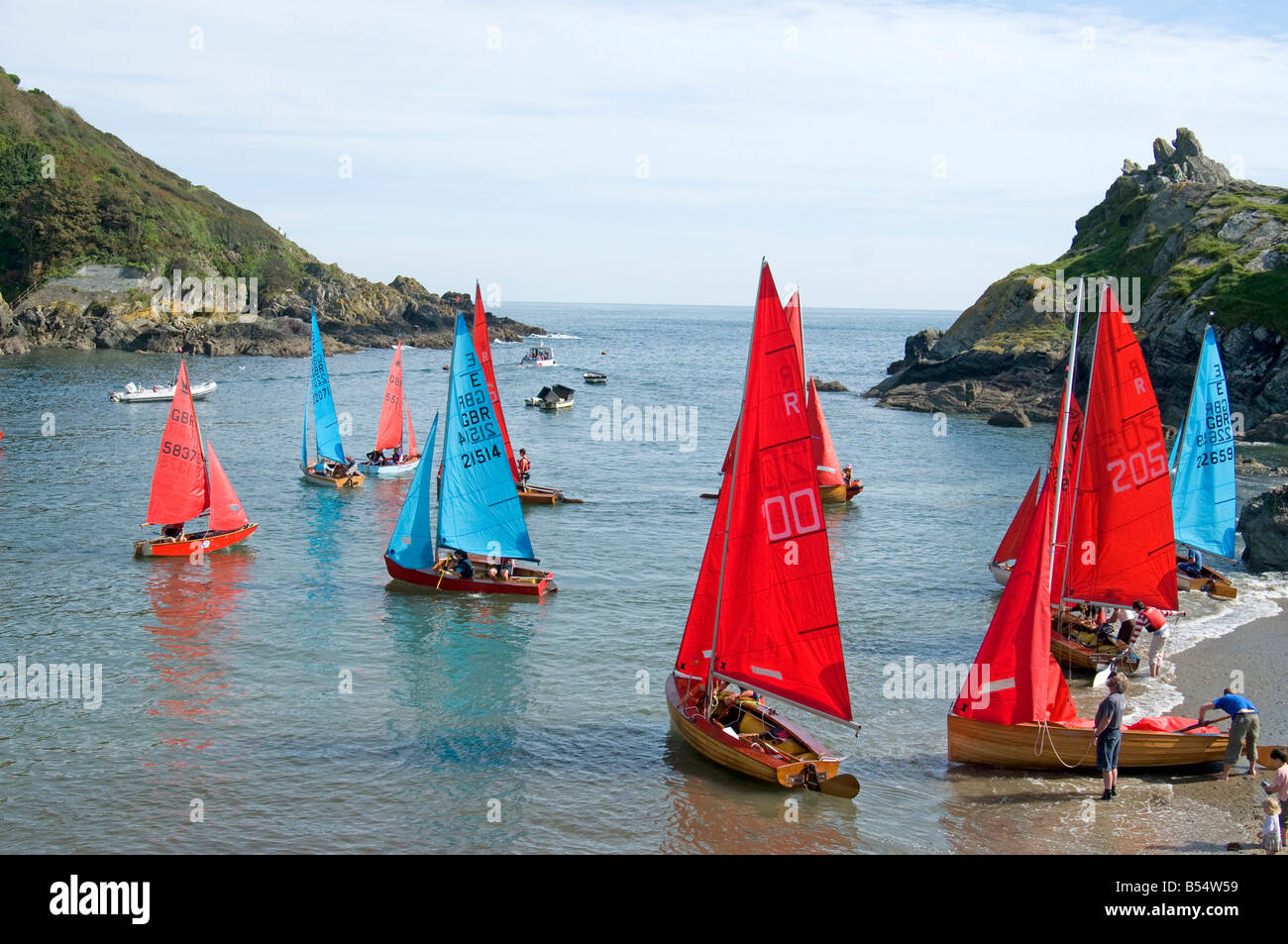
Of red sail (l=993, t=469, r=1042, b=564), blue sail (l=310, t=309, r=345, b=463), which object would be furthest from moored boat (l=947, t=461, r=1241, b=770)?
blue sail (l=310, t=309, r=345, b=463)

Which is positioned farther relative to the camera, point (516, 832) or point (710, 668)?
point (710, 668)

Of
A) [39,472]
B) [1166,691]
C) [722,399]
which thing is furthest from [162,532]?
[722,399]

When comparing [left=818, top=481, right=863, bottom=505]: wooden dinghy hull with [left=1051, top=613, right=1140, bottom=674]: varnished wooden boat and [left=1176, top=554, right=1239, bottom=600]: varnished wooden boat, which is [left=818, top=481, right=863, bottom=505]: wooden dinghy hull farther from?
[left=1051, top=613, right=1140, bottom=674]: varnished wooden boat

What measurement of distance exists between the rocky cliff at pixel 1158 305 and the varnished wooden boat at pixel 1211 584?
1371 inches

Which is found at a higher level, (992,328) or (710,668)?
(992,328)

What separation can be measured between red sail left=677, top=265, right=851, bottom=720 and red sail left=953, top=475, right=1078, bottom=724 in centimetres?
291

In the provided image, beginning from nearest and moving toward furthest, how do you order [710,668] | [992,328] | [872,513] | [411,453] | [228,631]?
[710,668]
[228,631]
[872,513]
[411,453]
[992,328]

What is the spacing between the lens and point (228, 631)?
29969mm

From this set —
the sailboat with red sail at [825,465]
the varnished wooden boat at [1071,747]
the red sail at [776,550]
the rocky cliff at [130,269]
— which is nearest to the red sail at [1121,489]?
the varnished wooden boat at [1071,747]

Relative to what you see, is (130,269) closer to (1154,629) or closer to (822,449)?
(822,449)

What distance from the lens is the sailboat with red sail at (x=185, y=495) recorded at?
3766cm

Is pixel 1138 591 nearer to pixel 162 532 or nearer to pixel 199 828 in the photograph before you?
pixel 199 828

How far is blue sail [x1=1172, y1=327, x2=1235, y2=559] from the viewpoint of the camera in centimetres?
3528

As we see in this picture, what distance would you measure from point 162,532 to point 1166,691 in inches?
1335
